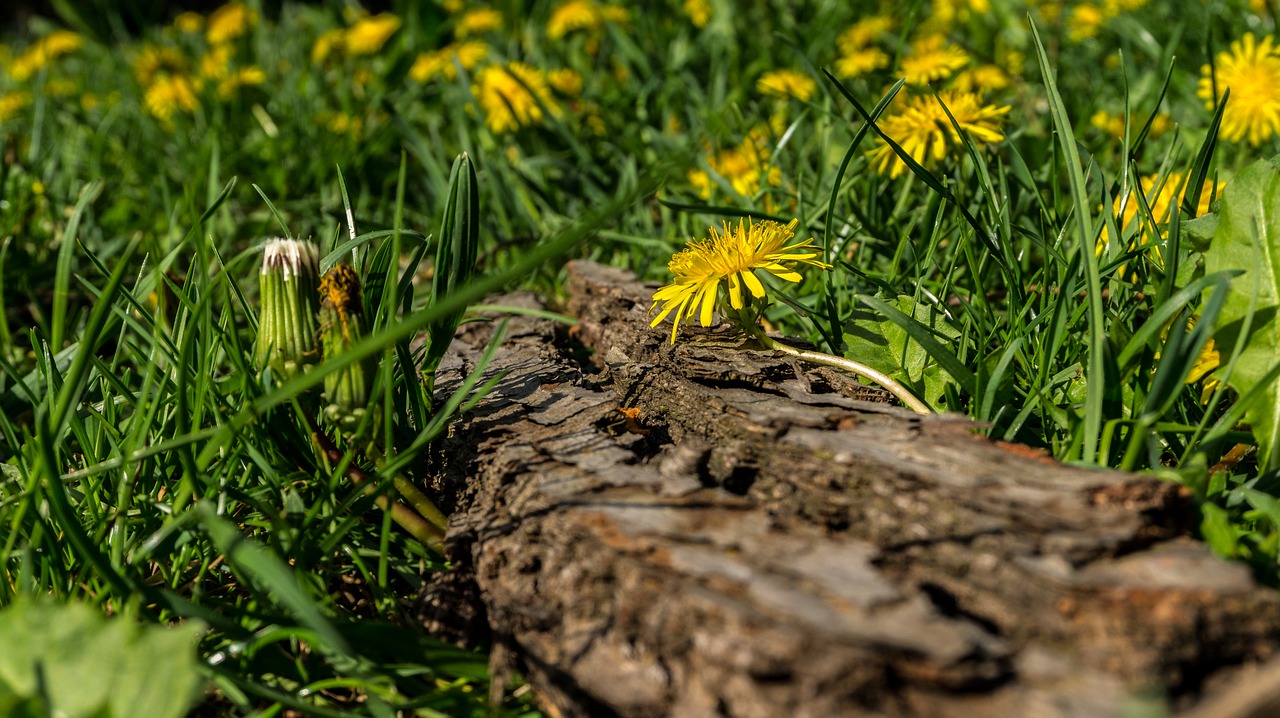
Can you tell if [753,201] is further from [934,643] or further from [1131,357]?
[934,643]

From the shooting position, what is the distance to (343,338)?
4.49ft

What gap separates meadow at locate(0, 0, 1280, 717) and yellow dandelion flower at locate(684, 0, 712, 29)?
77 centimetres

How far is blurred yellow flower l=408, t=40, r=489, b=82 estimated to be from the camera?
407 cm

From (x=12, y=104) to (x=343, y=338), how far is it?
4.34 meters

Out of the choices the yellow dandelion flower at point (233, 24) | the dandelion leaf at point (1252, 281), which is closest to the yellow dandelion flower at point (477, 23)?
the yellow dandelion flower at point (233, 24)

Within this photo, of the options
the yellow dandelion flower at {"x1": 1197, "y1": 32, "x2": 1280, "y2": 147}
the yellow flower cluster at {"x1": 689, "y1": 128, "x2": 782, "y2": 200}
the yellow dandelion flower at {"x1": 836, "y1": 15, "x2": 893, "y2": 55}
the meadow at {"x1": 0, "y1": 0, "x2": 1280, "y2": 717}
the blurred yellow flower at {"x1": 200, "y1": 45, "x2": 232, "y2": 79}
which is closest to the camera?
the meadow at {"x1": 0, "y1": 0, "x2": 1280, "y2": 717}

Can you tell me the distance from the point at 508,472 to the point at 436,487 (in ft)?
0.85

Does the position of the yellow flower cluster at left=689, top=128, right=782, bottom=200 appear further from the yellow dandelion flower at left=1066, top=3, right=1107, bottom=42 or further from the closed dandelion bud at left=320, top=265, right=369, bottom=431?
the yellow dandelion flower at left=1066, top=3, right=1107, bottom=42

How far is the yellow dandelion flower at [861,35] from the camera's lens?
382 cm

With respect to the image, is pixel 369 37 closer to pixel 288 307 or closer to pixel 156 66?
pixel 156 66

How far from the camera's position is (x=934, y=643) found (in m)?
0.88

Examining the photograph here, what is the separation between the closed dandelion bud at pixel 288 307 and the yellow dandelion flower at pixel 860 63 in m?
2.52

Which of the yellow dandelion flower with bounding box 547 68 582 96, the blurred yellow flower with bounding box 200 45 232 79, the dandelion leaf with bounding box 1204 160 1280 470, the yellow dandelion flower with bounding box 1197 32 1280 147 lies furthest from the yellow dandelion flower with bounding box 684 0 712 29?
the dandelion leaf with bounding box 1204 160 1280 470

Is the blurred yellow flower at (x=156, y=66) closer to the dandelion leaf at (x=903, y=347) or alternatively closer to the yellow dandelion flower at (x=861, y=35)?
the yellow dandelion flower at (x=861, y=35)
